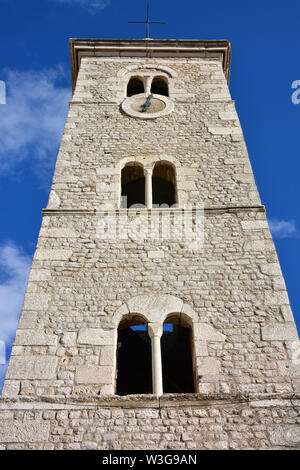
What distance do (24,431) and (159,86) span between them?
9908 mm

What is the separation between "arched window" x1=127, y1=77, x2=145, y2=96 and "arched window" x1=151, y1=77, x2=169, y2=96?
0.32 meters

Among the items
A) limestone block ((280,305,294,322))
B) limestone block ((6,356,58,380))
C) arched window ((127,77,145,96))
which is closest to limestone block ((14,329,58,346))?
limestone block ((6,356,58,380))

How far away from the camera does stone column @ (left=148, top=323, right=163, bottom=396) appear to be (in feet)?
18.6

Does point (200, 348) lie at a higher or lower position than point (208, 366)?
higher

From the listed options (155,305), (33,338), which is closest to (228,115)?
(155,305)

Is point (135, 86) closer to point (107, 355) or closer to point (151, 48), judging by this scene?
point (151, 48)

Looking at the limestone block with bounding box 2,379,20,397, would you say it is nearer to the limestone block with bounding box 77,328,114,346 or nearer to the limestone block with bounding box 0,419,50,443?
the limestone block with bounding box 0,419,50,443

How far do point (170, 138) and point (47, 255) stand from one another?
4.10 meters

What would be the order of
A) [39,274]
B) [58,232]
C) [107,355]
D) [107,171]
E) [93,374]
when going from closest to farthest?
[93,374]
[107,355]
[39,274]
[58,232]
[107,171]

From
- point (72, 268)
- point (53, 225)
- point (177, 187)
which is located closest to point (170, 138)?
point (177, 187)

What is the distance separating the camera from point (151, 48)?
1293 centimetres

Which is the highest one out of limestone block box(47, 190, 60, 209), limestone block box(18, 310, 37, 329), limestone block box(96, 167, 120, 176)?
limestone block box(96, 167, 120, 176)

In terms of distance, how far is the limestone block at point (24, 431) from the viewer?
199 inches

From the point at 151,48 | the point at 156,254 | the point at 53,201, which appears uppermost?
the point at 151,48
